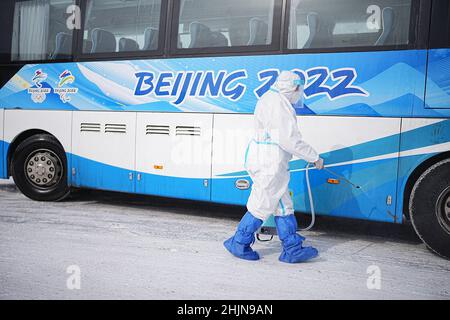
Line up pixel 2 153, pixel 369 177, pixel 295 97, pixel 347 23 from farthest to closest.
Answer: pixel 2 153, pixel 347 23, pixel 369 177, pixel 295 97

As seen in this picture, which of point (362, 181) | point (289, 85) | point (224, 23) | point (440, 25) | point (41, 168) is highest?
point (224, 23)

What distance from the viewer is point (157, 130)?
6793 mm

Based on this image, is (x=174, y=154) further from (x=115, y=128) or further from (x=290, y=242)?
(x=290, y=242)

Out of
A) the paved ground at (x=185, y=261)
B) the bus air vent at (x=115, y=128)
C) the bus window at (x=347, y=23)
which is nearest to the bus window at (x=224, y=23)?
the bus window at (x=347, y=23)

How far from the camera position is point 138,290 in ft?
13.0

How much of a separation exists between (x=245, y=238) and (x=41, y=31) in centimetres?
508

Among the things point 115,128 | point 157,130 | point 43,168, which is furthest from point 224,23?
point 43,168

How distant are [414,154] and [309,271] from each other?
1.76 metres

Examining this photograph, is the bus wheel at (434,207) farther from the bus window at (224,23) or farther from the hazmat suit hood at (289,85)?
the bus window at (224,23)

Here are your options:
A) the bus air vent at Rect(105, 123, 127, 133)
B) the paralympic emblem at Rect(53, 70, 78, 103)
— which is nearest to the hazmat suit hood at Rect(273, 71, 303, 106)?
the bus air vent at Rect(105, 123, 127, 133)

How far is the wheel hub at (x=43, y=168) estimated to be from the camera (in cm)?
777

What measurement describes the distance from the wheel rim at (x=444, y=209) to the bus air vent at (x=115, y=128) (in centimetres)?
423

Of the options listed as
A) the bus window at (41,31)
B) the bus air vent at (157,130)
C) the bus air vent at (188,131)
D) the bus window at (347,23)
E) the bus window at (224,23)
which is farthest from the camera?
the bus window at (41,31)
